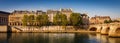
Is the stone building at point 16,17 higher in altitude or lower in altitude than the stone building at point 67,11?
lower

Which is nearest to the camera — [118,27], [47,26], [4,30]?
[118,27]

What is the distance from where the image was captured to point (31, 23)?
3044 inches

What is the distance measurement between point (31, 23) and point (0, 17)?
2155cm

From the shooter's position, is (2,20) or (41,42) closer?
(41,42)

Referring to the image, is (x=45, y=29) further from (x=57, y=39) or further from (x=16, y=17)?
(x=57, y=39)

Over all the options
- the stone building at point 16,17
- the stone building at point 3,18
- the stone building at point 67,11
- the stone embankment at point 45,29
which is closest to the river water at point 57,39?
the stone embankment at point 45,29

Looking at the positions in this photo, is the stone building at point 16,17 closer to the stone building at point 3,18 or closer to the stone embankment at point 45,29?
the stone building at point 3,18

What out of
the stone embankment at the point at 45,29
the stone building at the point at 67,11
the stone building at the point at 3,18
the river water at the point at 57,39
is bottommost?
the river water at the point at 57,39

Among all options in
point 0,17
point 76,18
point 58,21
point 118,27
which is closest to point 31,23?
point 58,21

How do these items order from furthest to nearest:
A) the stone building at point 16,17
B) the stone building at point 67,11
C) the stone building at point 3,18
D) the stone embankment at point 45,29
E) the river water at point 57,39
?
the stone building at point 67,11
the stone building at point 16,17
the stone building at point 3,18
the stone embankment at point 45,29
the river water at point 57,39

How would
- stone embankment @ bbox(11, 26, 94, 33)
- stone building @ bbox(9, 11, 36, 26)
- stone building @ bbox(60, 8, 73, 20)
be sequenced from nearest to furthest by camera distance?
→ stone embankment @ bbox(11, 26, 94, 33), stone building @ bbox(9, 11, 36, 26), stone building @ bbox(60, 8, 73, 20)

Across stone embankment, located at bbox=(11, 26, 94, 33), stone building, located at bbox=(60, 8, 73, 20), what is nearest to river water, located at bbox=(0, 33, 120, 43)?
stone embankment, located at bbox=(11, 26, 94, 33)

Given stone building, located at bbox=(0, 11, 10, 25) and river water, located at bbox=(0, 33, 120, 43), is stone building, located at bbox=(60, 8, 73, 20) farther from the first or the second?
river water, located at bbox=(0, 33, 120, 43)

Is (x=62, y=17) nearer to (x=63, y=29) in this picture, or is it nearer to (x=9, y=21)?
(x=63, y=29)
